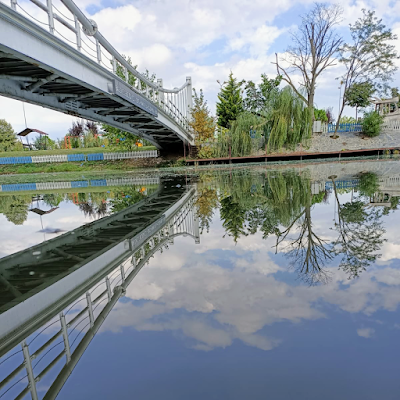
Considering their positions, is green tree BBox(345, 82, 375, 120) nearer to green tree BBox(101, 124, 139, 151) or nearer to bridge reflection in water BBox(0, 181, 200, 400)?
green tree BBox(101, 124, 139, 151)

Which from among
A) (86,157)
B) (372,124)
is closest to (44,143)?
(86,157)

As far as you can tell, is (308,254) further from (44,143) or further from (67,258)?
(44,143)

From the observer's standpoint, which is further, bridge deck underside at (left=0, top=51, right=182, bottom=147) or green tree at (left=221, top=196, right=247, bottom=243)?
bridge deck underside at (left=0, top=51, right=182, bottom=147)

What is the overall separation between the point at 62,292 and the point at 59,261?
73cm

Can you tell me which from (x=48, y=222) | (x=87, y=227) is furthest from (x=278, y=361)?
(x=48, y=222)

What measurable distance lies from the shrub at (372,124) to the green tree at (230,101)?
11.1 metres

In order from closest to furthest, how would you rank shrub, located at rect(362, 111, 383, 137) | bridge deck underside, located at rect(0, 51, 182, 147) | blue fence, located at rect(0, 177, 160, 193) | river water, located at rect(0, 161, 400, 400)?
Result: river water, located at rect(0, 161, 400, 400) < bridge deck underside, located at rect(0, 51, 182, 147) < blue fence, located at rect(0, 177, 160, 193) < shrub, located at rect(362, 111, 383, 137)

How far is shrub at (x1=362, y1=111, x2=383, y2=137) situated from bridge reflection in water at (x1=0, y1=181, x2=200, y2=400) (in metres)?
20.5

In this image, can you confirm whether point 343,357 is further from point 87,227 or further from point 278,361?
point 87,227

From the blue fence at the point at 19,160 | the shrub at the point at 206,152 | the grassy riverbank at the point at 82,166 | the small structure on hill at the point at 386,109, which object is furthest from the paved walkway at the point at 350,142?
the blue fence at the point at 19,160

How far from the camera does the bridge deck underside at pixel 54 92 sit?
598 centimetres

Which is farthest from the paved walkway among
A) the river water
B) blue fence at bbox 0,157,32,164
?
blue fence at bbox 0,157,32,164

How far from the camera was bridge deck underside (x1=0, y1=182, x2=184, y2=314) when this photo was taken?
82.3 inches

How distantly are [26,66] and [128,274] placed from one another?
539 centimetres
